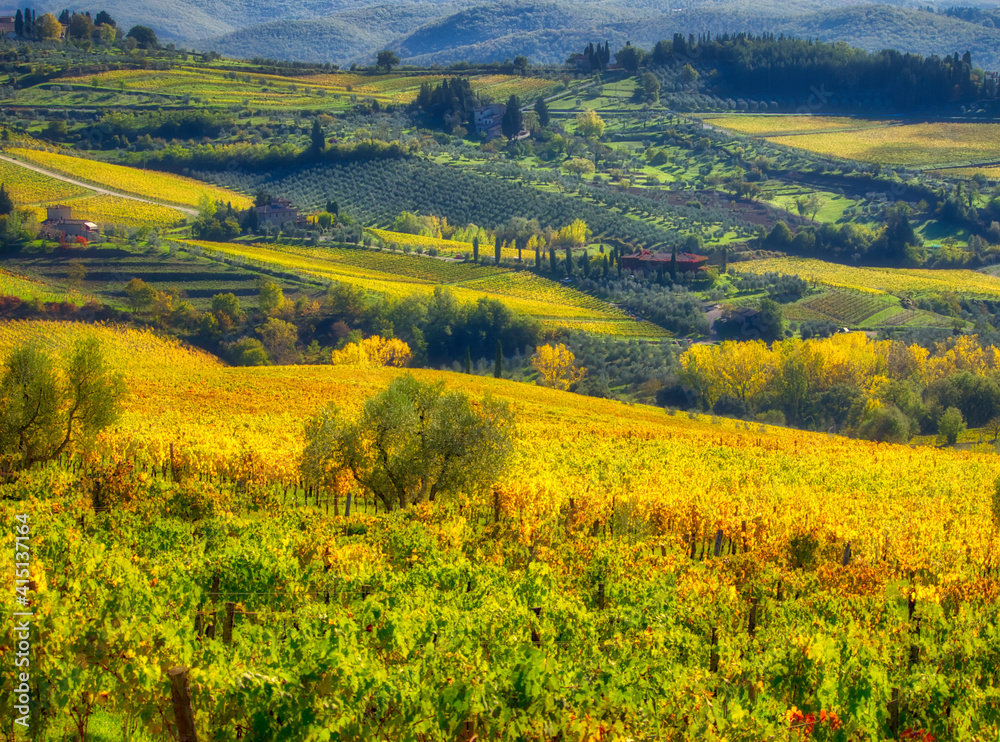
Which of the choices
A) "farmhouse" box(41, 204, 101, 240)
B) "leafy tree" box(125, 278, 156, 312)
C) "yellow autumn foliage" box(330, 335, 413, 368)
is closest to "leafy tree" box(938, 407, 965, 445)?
"yellow autumn foliage" box(330, 335, 413, 368)

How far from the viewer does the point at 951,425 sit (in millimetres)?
79000

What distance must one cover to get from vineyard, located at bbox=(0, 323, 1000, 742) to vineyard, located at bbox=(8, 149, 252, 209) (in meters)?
129

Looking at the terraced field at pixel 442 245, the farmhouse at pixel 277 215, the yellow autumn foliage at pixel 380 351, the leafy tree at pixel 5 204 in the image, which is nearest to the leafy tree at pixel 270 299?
the yellow autumn foliage at pixel 380 351

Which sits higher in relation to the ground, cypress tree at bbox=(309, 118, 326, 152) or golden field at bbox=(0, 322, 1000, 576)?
cypress tree at bbox=(309, 118, 326, 152)

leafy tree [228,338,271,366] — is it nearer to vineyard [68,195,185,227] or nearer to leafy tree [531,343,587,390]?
leafy tree [531,343,587,390]

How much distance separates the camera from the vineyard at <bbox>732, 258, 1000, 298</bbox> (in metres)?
138

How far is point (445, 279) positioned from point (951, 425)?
70615 mm

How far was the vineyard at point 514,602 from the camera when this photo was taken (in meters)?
15.3

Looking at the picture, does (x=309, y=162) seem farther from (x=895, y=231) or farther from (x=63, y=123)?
(x=895, y=231)

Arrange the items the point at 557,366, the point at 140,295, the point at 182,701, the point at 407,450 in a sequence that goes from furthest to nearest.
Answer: the point at 140,295 < the point at 557,366 < the point at 407,450 < the point at 182,701

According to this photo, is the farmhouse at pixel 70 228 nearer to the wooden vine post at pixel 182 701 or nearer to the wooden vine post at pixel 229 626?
the wooden vine post at pixel 229 626

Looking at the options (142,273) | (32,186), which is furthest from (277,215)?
(142,273)

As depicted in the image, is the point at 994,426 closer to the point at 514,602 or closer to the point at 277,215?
the point at 514,602

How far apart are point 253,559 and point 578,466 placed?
20.9 meters
